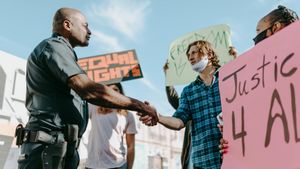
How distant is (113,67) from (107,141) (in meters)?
1.16

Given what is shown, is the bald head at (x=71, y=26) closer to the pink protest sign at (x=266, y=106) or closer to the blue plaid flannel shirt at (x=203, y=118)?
the blue plaid flannel shirt at (x=203, y=118)

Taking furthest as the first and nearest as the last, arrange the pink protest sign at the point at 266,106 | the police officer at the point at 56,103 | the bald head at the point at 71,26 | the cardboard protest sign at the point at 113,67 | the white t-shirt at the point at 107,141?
the cardboard protest sign at the point at 113,67, the white t-shirt at the point at 107,141, the bald head at the point at 71,26, the police officer at the point at 56,103, the pink protest sign at the point at 266,106

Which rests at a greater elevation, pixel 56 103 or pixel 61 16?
pixel 61 16

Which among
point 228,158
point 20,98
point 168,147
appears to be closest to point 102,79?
point 228,158

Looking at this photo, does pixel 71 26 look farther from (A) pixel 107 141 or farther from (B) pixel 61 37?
(A) pixel 107 141

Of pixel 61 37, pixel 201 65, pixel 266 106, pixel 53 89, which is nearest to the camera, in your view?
pixel 266 106

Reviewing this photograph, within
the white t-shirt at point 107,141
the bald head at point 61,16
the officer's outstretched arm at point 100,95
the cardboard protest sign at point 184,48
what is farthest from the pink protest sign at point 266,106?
the white t-shirt at point 107,141

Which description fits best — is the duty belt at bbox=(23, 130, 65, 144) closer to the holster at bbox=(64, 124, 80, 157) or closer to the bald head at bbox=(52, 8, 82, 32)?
the holster at bbox=(64, 124, 80, 157)

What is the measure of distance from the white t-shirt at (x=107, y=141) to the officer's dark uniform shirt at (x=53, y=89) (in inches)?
68.0

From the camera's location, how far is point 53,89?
87.4 inches

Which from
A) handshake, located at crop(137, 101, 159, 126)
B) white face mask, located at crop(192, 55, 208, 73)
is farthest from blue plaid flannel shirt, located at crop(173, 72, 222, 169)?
handshake, located at crop(137, 101, 159, 126)

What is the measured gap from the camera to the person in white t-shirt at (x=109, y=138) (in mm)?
3988

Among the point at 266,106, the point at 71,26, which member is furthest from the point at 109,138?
the point at 266,106

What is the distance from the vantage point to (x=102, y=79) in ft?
15.4
